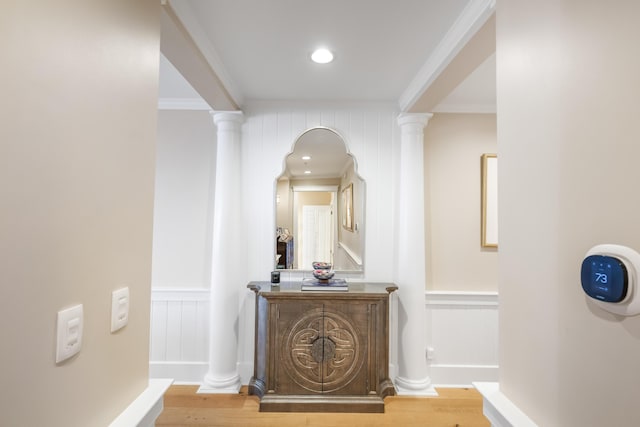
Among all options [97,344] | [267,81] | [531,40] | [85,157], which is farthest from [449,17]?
[97,344]

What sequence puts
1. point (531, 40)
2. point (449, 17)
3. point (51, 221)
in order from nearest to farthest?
point (51, 221) < point (531, 40) < point (449, 17)

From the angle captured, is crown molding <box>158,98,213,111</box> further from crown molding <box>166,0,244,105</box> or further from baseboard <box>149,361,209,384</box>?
baseboard <box>149,361,209,384</box>

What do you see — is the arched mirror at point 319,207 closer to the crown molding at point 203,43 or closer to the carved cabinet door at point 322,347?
the carved cabinet door at point 322,347

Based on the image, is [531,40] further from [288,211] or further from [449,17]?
[288,211]

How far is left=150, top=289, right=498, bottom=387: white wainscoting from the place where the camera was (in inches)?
110

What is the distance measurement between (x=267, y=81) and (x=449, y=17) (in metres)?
1.33

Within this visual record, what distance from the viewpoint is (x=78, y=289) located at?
30.1 inches

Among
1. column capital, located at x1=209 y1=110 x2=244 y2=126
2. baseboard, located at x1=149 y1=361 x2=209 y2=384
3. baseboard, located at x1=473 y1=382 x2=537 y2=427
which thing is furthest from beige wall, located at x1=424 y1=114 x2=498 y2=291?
baseboard, located at x1=149 y1=361 x2=209 y2=384

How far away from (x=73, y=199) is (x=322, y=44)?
1611mm

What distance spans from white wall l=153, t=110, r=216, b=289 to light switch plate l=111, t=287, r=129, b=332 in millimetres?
1949

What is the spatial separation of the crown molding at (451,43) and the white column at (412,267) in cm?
34

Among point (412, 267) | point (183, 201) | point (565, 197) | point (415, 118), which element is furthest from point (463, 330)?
point (183, 201)

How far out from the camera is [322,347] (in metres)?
2.38

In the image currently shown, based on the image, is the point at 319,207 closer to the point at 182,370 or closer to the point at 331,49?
the point at 331,49
